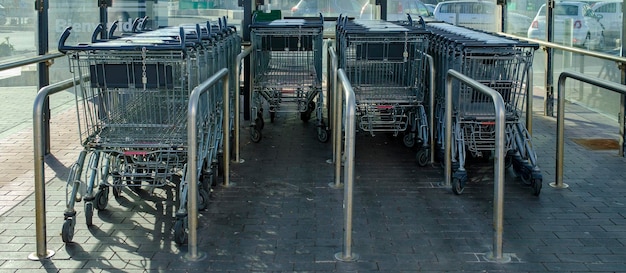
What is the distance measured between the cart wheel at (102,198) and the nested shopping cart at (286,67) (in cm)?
283

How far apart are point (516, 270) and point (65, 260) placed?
105 inches

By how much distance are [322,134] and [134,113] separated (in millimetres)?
3251

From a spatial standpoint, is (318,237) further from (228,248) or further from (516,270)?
(516,270)

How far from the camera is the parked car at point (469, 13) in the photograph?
12.5 metres

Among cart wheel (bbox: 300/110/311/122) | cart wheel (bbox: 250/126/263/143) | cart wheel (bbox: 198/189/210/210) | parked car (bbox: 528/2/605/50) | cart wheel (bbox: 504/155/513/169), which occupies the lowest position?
cart wheel (bbox: 198/189/210/210)

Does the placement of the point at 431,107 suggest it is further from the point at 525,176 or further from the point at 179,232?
the point at 179,232

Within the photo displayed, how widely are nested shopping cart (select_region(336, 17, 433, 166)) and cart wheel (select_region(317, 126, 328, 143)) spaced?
580 mm

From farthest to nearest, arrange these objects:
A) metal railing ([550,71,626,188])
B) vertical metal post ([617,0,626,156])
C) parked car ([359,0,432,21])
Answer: parked car ([359,0,432,21])
vertical metal post ([617,0,626,156])
metal railing ([550,71,626,188])

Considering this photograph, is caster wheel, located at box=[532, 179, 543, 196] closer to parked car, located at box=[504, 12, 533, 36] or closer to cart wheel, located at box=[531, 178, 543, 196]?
cart wheel, located at box=[531, 178, 543, 196]

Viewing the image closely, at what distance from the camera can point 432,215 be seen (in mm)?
5570

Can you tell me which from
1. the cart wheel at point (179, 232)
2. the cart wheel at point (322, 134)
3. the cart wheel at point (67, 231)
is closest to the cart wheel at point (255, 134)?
the cart wheel at point (322, 134)

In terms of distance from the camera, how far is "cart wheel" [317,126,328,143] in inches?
325

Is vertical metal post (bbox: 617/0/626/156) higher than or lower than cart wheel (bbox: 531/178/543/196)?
higher

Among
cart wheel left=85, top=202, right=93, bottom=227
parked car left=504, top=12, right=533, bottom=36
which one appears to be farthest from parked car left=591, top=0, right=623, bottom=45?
cart wheel left=85, top=202, right=93, bottom=227
